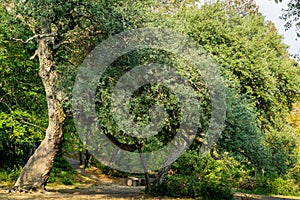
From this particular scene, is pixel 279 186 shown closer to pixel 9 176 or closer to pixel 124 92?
pixel 124 92

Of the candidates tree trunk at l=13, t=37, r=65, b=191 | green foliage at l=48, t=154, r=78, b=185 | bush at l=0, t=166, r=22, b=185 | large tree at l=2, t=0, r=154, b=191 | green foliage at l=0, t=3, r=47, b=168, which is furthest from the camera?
green foliage at l=48, t=154, r=78, b=185

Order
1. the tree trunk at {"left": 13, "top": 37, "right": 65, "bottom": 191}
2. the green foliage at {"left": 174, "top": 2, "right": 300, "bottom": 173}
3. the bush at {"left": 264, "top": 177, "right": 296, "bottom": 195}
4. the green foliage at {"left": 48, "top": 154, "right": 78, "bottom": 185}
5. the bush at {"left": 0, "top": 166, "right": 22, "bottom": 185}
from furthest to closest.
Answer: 1. the bush at {"left": 264, "top": 177, "right": 296, "bottom": 195}
2. the green foliage at {"left": 48, "top": 154, "right": 78, "bottom": 185}
3. the green foliage at {"left": 174, "top": 2, "right": 300, "bottom": 173}
4. the bush at {"left": 0, "top": 166, "right": 22, "bottom": 185}
5. the tree trunk at {"left": 13, "top": 37, "right": 65, "bottom": 191}

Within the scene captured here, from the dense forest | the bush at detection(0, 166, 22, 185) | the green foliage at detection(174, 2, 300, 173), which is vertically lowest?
the bush at detection(0, 166, 22, 185)

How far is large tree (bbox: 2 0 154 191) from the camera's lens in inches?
372

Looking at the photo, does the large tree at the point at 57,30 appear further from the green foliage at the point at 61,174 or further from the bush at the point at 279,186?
the bush at the point at 279,186

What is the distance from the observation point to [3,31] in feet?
47.0

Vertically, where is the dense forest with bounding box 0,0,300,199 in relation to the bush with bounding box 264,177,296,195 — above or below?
above

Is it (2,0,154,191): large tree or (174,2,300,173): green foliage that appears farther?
(174,2,300,173): green foliage

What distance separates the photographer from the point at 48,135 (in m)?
11.6

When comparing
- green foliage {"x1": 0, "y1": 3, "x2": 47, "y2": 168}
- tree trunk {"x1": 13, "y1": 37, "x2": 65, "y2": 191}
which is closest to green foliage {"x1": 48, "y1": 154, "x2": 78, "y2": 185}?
green foliage {"x1": 0, "y1": 3, "x2": 47, "y2": 168}

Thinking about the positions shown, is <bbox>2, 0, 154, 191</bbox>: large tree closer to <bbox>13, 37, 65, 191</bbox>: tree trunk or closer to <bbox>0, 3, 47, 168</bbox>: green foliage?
<bbox>13, 37, 65, 191</bbox>: tree trunk

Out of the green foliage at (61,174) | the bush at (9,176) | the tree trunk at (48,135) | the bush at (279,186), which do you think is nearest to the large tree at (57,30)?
the tree trunk at (48,135)

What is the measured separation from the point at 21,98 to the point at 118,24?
7628mm

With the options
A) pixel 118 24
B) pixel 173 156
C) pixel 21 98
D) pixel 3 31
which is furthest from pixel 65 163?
pixel 118 24
